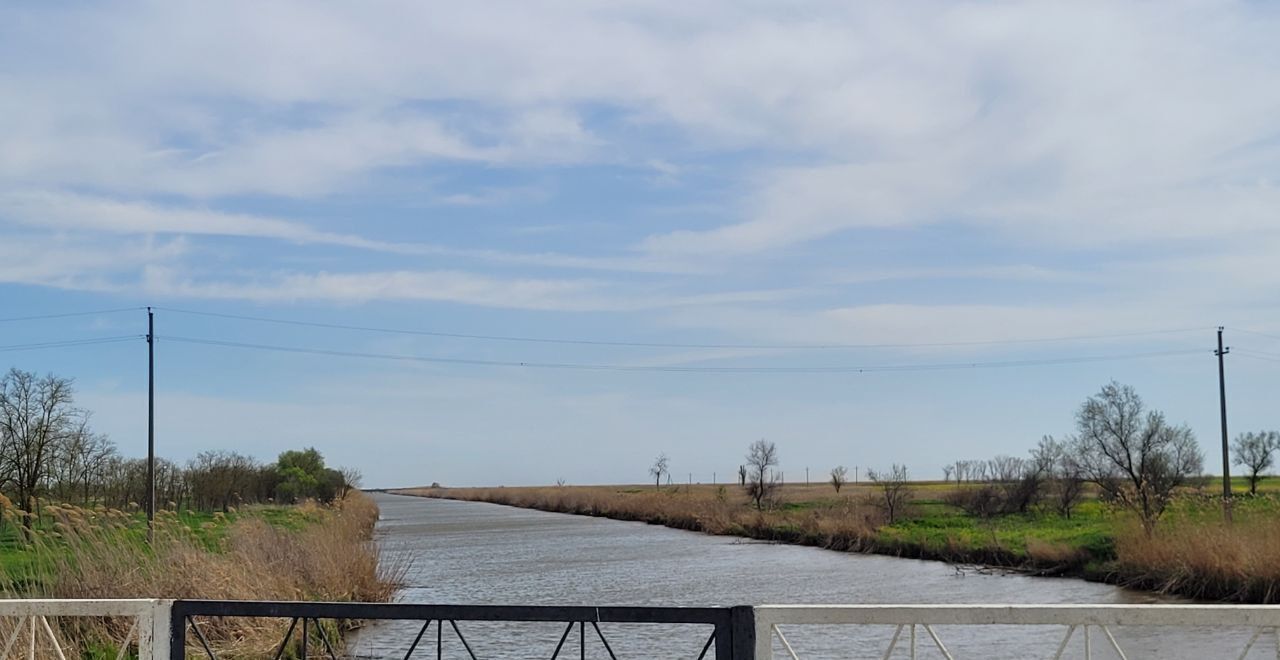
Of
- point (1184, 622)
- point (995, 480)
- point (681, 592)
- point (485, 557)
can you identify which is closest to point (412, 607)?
point (1184, 622)

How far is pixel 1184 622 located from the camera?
191 inches

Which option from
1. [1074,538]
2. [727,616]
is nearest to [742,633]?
[727,616]

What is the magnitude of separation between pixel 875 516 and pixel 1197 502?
16.1 meters

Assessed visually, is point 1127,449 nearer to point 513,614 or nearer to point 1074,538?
point 1074,538

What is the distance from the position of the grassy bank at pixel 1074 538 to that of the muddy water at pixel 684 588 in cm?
90

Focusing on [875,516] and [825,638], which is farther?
[875,516]

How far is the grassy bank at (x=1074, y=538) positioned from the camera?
23.0 metres

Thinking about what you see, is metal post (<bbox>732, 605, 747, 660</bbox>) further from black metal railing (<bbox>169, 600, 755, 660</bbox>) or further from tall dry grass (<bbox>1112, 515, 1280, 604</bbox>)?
tall dry grass (<bbox>1112, 515, 1280, 604</bbox>)

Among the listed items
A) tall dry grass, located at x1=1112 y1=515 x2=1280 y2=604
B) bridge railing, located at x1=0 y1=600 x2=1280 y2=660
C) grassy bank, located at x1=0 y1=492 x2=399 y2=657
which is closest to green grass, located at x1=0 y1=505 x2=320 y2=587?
grassy bank, located at x1=0 y1=492 x2=399 y2=657

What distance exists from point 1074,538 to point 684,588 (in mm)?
11212

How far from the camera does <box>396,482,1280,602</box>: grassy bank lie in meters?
23.0

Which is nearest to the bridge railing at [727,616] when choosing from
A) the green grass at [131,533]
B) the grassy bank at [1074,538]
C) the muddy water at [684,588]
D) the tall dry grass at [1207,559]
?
the green grass at [131,533]

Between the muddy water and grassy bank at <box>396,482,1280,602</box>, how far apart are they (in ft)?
2.96

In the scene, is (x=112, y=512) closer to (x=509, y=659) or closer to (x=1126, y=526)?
(x=509, y=659)
